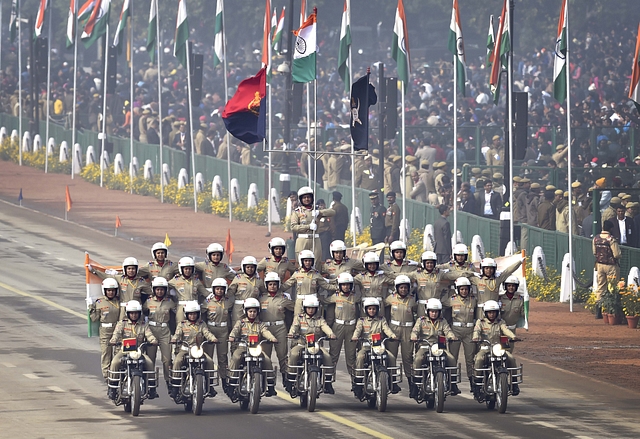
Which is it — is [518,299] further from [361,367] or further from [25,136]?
[25,136]

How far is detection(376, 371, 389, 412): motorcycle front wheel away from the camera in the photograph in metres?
19.1

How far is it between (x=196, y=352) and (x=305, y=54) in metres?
9.55

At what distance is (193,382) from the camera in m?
19.0

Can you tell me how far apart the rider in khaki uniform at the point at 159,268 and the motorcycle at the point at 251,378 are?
1.59m

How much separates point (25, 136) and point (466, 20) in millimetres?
26758

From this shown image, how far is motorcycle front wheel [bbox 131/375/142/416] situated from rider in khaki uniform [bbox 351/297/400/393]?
2603mm

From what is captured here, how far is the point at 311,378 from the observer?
19.2m

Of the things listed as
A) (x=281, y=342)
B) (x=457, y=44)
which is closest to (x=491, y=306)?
(x=281, y=342)

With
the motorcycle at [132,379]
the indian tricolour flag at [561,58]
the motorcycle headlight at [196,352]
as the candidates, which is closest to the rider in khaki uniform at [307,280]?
the motorcycle headlight at [196,352]

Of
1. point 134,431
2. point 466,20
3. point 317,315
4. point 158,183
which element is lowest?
point 134,431

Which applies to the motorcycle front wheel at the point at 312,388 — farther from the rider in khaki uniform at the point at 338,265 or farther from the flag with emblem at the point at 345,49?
the flag with emblem at the point at 345,49

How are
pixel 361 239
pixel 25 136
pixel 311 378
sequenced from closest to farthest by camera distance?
pixel 311 378
pixel 361 239
pixel 25 136

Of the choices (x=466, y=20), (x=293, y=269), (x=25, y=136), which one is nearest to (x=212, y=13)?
(x=466, y=20)

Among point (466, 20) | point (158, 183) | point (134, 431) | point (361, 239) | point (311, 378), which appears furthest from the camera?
point (466, 20)
